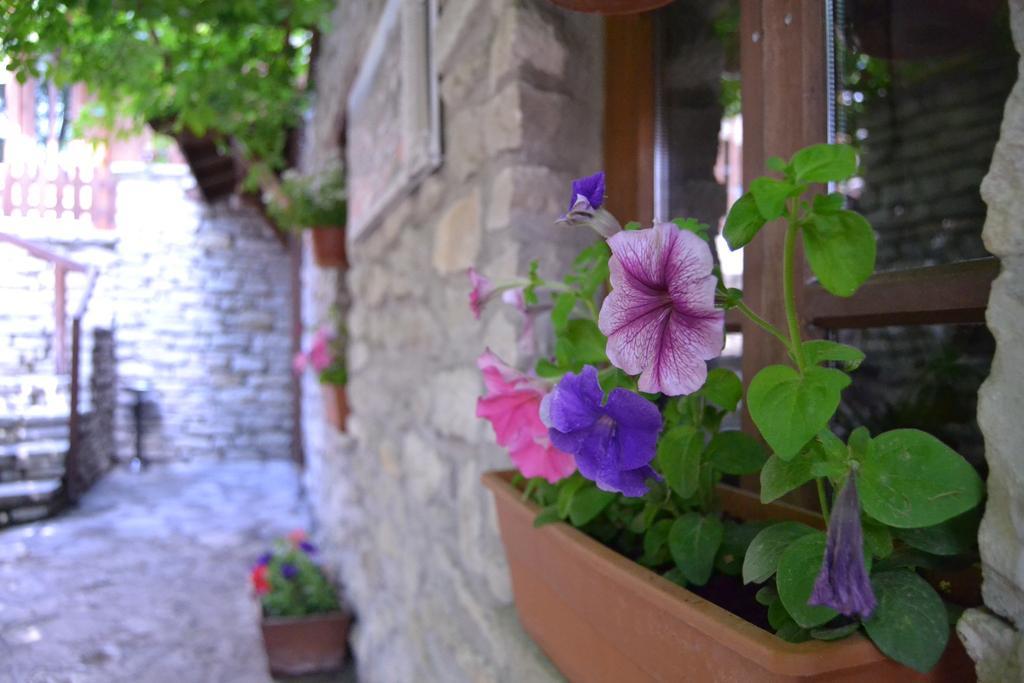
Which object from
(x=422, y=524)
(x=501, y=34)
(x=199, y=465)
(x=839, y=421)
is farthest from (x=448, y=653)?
(x=199, y=465)

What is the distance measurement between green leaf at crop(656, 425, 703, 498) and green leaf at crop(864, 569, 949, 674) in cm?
20

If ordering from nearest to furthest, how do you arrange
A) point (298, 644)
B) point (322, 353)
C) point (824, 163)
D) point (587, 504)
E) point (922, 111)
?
point (824, 163), point (587, 504), point (922, 111), point (298, 644), point (322, 353)

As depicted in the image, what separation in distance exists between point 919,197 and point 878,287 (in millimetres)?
771

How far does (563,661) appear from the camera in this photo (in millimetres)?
896

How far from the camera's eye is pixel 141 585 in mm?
2096

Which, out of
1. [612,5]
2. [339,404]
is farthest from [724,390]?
[339,404]

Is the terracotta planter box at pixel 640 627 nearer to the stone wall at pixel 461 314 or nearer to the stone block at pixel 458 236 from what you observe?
the stone wall at pixel 461 314

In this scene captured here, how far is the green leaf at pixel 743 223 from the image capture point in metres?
0.58

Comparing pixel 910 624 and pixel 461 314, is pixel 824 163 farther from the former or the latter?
pixel 461 314

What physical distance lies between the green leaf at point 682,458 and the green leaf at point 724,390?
0.04m

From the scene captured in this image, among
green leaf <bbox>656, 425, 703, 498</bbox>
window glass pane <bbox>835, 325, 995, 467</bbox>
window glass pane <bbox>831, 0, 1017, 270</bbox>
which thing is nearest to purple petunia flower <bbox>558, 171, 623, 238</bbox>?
green leaf <bbox>656, 425, 703, 498</bbox>

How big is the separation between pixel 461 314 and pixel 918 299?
0.92 metres

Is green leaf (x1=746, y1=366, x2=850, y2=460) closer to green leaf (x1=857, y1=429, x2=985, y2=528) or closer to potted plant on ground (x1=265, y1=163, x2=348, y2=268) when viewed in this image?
green leaf (x1=857, y1=429, x2=985, y2=528)

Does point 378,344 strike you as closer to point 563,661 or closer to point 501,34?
point 501,34
